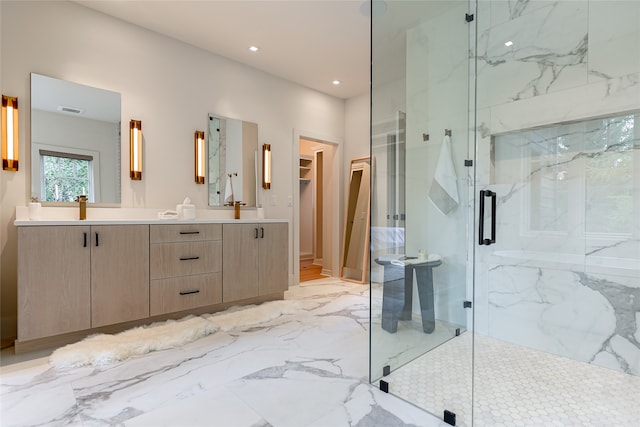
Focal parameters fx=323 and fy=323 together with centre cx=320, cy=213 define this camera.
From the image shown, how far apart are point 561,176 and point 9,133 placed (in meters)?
3.92

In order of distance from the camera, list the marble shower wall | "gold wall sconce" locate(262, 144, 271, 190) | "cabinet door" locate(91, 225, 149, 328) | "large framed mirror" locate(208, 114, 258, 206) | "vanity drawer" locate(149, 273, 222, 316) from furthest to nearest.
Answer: "gold wall sconce" locate(262, 144, 271, 190), "large framed mirror" locate(208, 114, 258, 206), "vanity drawer" locate(149, 273, 222, 316), "cabinet door" locate(91, 225, 149, 328), the marble shower wall

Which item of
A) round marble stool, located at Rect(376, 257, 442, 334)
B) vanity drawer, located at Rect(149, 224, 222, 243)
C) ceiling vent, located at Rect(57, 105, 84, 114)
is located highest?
ceiling vent, located at Rect(57, 105, 84, 114)

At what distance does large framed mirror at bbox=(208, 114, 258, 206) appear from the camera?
11.5 feet

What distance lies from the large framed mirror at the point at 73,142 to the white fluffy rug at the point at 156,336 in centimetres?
115

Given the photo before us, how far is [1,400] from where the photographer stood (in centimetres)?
161

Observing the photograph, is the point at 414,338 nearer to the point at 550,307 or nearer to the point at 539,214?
the point at 550,307

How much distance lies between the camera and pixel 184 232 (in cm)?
278

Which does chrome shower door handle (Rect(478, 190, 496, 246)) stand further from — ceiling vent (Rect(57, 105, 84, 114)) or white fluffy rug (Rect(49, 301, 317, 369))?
ceiling vent (Rect(57, 105, 84, 114))

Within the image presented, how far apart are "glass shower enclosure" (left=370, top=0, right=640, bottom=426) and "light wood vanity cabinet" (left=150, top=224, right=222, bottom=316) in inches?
63.9

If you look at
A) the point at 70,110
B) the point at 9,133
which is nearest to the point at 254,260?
the point at 70,110

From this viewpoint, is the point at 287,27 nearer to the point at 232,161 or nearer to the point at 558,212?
the point at 232,161

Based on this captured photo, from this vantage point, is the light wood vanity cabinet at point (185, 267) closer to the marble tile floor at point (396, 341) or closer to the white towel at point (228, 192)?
the white towel at point (228, 192)

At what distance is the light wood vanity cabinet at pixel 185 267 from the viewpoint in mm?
2615

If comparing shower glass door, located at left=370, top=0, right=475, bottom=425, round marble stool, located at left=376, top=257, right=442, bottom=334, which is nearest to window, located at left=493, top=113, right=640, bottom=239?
shower glass door, located at left=370, top=0, right=475, bottom=425
